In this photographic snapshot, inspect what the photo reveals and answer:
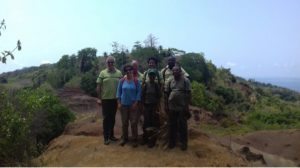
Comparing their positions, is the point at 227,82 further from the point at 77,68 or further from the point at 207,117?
the point at 207,117

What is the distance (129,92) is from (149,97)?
43cm

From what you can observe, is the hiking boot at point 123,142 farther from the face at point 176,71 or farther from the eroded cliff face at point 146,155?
the face at point 176,71

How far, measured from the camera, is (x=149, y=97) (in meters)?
9.98

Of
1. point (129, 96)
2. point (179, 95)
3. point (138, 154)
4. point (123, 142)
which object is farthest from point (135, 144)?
point (179, 95)

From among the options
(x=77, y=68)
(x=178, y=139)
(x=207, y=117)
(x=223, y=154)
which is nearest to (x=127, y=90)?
(x=178, y=139)

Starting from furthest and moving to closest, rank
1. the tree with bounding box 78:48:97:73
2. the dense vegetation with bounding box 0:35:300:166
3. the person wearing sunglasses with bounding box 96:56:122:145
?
the tree with bounding box 78:48:97:73, the person wearing sunglasses with bounding box 96:56:122:145, the dense vegetation with bounding box 0:35:300:166

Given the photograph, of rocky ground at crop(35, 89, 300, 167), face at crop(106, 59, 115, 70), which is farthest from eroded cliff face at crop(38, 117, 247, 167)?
face at crop(106, 59, 115, 70)

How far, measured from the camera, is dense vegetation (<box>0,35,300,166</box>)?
352 inches

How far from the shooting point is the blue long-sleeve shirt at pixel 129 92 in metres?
10.0

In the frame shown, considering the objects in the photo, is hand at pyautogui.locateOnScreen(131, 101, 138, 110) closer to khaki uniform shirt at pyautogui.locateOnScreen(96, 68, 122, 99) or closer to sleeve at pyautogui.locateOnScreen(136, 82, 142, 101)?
sleeve at pyautogui.locateOnScreen(136, 82, 142, 101)

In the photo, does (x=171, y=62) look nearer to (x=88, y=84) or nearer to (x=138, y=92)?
(x=138, y=92)

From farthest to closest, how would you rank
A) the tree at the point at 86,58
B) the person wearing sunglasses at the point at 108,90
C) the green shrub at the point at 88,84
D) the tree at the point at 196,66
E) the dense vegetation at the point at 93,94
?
the tree at the point at 86,58 → the tree at the point at 196,66 → the green shrub at the point at 88,84 → the person wearing sunglasses at the point at 108,90 → the dense vegetation at the point at 93,94

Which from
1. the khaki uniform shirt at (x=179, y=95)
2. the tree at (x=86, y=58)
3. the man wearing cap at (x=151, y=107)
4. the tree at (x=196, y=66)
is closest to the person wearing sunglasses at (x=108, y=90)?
the man wearing cap at (x=151, y=107)

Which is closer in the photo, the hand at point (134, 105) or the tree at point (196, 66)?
the hand at point (134, 105)
